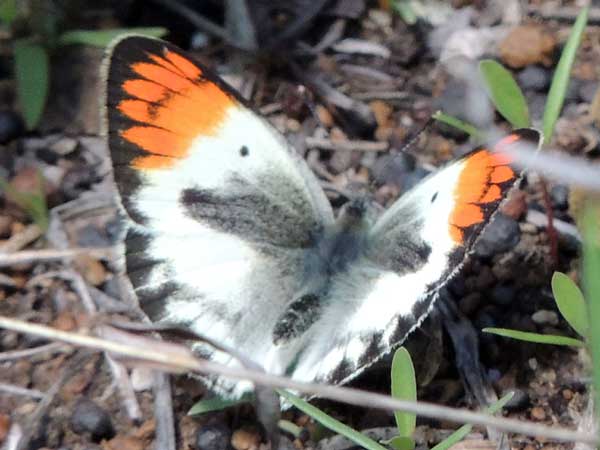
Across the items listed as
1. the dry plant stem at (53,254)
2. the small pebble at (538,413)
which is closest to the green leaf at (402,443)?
the small pebble at (538,413)

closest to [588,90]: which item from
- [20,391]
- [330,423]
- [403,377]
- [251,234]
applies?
[251,234]

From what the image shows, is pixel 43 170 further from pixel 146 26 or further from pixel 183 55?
pixel 183 55

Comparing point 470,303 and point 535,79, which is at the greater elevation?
point 535,79

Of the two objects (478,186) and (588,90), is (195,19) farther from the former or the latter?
(478,186)

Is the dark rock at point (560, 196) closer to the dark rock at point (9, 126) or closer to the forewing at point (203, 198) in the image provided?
the forewing at point (203, 198)

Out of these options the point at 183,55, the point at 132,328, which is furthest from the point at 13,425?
the point at 183,55

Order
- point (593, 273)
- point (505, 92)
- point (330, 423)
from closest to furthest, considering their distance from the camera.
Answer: point (593, 273) → point (330, 423) → point (505, 92)
